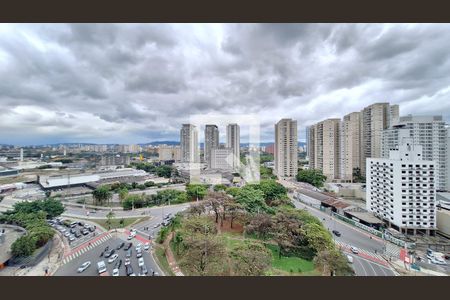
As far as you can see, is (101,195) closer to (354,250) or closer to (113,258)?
(113,258)

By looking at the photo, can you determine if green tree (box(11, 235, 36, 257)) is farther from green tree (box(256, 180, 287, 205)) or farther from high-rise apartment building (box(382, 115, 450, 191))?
high-rise apartment building (box(382, 115, 450, 191))

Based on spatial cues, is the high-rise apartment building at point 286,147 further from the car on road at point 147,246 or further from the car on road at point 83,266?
the car on road at point 83,266

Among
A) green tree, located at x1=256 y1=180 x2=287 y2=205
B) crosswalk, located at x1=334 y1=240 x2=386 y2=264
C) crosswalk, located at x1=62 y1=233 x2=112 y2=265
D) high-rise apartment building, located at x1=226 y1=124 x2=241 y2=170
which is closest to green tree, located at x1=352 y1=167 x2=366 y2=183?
green tree, located at x1=256 y1=180 x2=287 y2=205

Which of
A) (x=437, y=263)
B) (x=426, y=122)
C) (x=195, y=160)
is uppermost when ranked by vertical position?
(x=426, y=122)

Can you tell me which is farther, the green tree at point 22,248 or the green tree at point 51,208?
the green tree at point 51,208

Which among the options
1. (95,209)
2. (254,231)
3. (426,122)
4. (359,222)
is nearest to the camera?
(254,231)

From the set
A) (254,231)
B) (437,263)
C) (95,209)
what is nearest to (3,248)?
(95,209)

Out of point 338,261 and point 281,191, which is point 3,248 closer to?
point 338,261

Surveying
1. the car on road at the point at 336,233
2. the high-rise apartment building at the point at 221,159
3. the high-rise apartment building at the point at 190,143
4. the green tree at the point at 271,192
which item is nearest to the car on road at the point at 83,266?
the green tree at the point at 271,192
